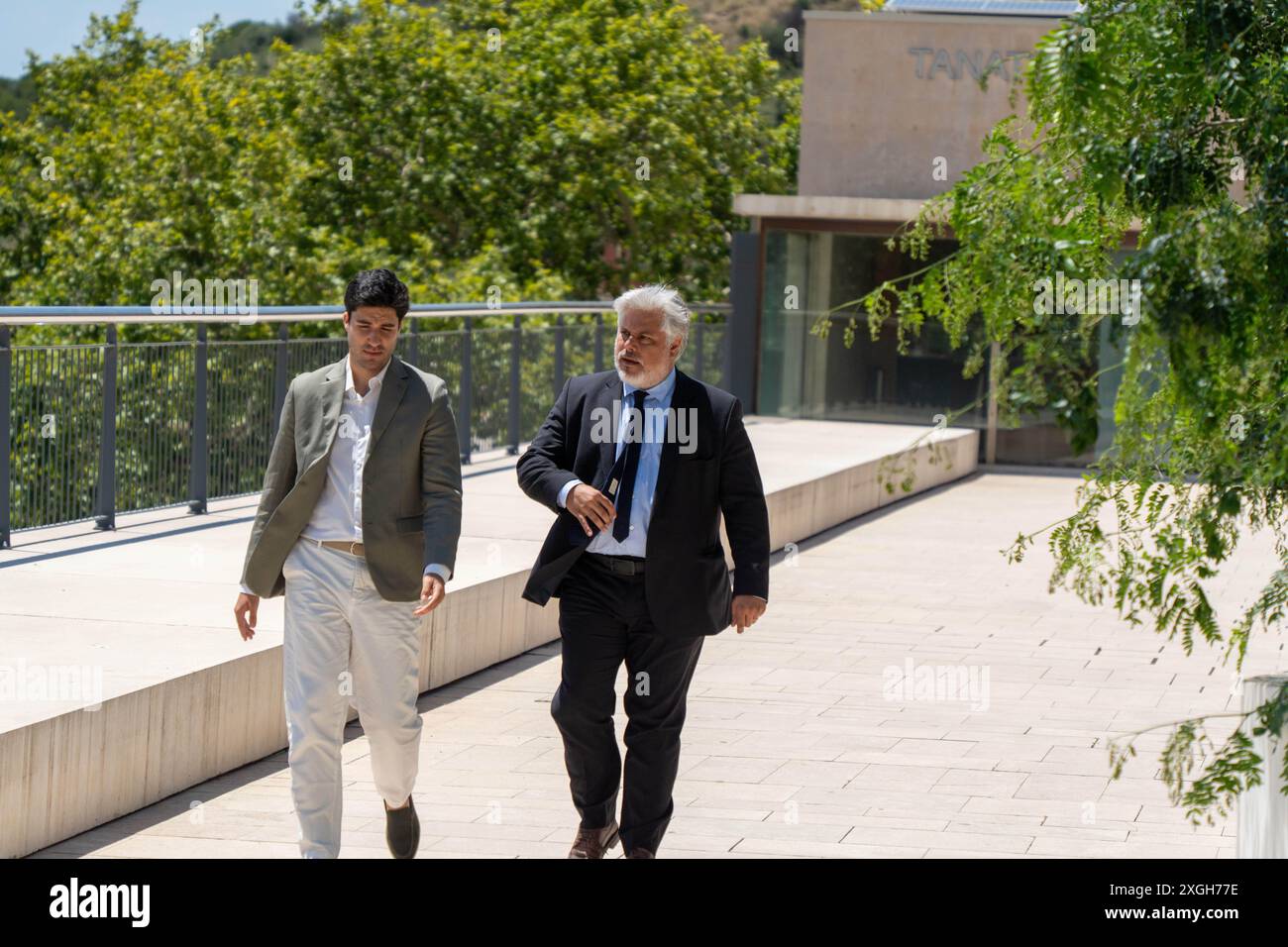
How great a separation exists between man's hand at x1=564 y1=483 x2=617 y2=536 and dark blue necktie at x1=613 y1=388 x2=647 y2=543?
0.09m

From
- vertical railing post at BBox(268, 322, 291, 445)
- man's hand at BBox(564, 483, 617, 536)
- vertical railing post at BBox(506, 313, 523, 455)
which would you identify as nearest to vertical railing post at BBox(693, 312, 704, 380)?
vertical railing post at BBox(506, 313, 523, 455)

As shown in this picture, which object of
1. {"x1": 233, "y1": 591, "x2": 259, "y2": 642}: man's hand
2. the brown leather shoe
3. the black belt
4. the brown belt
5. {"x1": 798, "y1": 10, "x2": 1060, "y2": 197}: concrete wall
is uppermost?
{"x1": 798, "y1": 10, "x2": 1060, "y2": 197}: concrete wall

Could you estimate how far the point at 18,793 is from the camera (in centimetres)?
546

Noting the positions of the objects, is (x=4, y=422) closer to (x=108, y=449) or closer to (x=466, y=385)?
(x=108, y=449)

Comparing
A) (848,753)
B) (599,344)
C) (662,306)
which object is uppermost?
(662,306)

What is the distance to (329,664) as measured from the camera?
513cm

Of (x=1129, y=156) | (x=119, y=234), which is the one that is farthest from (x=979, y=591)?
(x=119, y=234)

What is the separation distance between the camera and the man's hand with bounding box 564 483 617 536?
5203 mm

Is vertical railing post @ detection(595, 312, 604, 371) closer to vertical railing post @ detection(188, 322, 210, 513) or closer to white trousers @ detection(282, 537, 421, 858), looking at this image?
vertical railing post @ detection(188, 322, 210, 513)

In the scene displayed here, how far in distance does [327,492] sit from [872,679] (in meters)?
4.67

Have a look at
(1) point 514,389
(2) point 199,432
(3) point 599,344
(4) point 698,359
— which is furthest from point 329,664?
(4) point 698,359

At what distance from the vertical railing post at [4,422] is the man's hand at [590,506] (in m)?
4.80

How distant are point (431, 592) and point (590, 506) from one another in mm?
522
